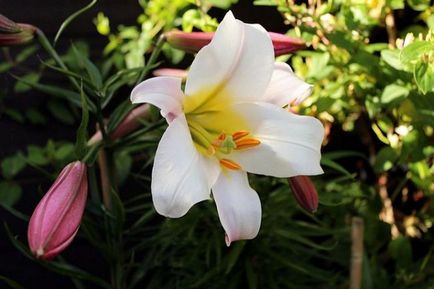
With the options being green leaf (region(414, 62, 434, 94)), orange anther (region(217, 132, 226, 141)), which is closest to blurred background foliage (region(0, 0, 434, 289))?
green leaf (region(414, 62, 434, 94))

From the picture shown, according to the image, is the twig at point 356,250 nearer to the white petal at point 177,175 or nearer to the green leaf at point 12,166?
the white petal at point 177,175

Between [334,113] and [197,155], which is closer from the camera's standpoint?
[197,155]

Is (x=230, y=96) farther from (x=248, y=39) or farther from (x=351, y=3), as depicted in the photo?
(x=351, y=3)

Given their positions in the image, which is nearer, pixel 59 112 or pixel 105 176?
pixel 105 176

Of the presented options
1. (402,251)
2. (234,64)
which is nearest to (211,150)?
(234,64)

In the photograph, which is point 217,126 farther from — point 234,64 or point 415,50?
point 415,50

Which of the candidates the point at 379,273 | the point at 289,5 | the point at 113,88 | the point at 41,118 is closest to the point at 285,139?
the point at 113,88
